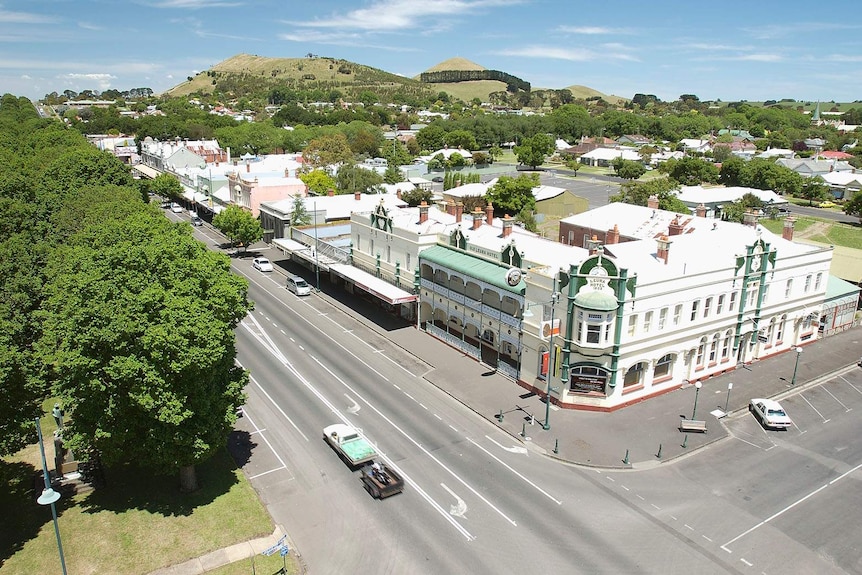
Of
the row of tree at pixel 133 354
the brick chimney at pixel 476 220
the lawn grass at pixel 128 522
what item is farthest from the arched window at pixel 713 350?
the lawn grass at pixel 128 522

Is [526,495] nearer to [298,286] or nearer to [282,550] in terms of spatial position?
[282,550]

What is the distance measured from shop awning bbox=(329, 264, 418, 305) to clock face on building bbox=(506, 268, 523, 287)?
43.8ft

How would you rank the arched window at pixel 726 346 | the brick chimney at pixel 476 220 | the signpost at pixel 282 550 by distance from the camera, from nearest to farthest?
the signpost at pixel 282 550 → the arched window at pixel 726 346 → the brick chimney at pixel 476 220

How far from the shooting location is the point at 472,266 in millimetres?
50000

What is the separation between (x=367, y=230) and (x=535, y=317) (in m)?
25.6

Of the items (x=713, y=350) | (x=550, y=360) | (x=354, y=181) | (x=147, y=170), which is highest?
(x=354, y=181)

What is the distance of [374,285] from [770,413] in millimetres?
34189

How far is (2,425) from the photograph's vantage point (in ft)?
90.6

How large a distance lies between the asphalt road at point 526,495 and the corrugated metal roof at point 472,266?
939 centimetres

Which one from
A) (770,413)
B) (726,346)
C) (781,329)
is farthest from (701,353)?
(781,329)

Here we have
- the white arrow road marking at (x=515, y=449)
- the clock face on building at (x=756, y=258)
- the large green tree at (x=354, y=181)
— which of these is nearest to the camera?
the white arrow road marking at (x=515, y=449)

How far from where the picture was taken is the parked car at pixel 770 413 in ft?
131

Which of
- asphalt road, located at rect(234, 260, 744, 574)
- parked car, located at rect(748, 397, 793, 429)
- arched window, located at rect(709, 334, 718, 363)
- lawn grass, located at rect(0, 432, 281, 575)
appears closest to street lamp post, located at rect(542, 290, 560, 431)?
asphalt road, located at rect(234, 260, 744, 574)

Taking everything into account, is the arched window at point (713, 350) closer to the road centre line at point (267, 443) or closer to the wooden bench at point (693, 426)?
the wooden bench at point (693, 426)
